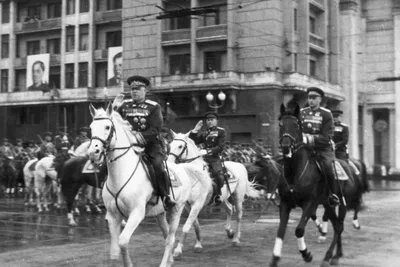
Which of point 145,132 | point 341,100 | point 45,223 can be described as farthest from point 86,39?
point 145,132

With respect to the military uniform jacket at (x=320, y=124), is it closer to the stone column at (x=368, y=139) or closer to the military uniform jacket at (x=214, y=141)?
the military uniform jacket at (x=214, y=141)

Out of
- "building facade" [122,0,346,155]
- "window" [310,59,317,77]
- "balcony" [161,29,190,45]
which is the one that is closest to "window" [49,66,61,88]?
"building facade" [122,0,346,155]

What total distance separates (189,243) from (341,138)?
195 inches

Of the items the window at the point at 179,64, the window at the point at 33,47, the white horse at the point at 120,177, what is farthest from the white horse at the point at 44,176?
the window at the point at 33,47

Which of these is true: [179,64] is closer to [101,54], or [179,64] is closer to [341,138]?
[101,54]

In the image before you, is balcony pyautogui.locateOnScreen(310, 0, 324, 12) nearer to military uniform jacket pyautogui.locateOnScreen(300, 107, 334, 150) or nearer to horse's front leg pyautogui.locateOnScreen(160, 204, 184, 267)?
military uniform jacket pyautogui.locateOnScreen(300, 107, 334, 150)

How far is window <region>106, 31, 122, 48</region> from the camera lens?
46.5m

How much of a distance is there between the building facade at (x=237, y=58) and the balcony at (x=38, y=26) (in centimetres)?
861

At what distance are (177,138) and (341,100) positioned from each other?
117ft

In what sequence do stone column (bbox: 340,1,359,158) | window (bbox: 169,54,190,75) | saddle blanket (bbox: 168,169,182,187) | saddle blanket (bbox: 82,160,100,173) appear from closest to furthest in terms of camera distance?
saddle blanket (bbox: 168,169,182,187), saddle blanket (bbox: 82,160,100,173), window (bbox: 169,54,190,75), stone column (bbox: 340,1,359,158)

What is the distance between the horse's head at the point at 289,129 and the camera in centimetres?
870

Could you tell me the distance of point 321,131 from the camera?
33.8 feet

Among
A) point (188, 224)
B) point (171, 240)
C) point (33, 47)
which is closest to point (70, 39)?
point (33, 47)

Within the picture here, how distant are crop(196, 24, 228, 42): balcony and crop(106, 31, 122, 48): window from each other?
8.85 meters
